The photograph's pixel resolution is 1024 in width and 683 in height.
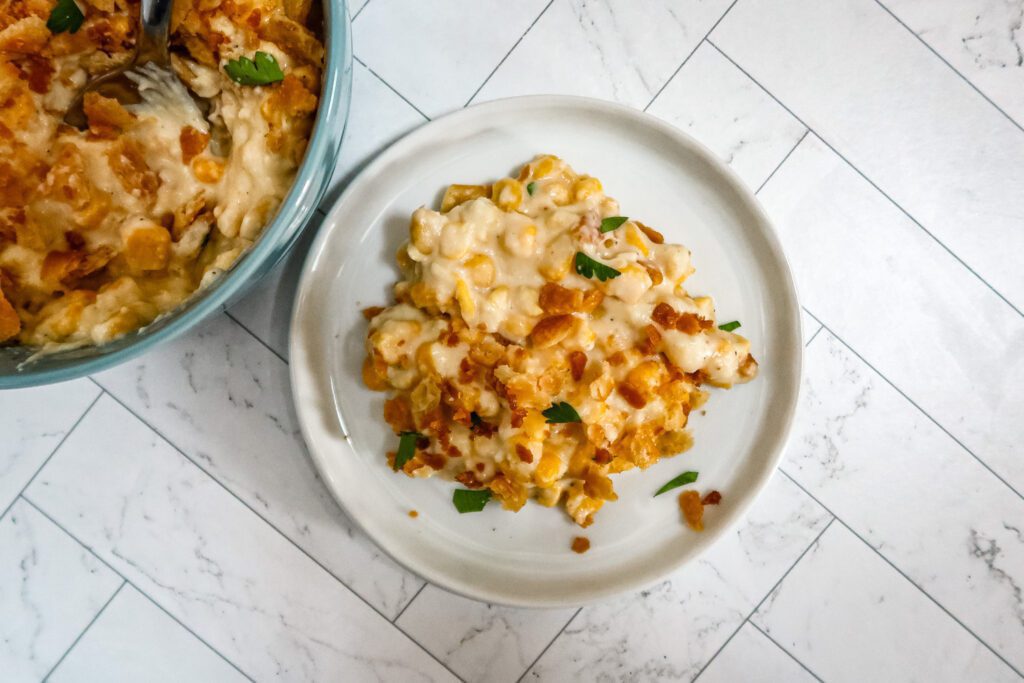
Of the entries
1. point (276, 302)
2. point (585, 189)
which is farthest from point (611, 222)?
point (276, 302)

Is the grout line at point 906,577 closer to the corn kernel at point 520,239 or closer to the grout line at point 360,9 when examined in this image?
the corn kernel at point 520,239

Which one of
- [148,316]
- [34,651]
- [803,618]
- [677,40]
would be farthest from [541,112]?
[34,651]

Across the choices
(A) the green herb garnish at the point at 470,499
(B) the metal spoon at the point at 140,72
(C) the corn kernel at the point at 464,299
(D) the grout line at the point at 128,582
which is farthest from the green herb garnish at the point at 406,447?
(B) the metal spoon at the point at 140,72

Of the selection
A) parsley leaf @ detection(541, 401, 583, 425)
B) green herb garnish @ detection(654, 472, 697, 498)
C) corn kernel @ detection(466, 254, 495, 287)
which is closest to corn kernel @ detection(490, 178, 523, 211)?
corn kernel @ detection(466, 254, 495, 287)

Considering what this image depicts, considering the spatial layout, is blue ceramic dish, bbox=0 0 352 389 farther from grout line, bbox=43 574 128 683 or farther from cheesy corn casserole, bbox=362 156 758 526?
grout line, bbox=43 574 128 683

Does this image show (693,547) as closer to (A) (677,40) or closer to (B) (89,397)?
(A) (677,40)

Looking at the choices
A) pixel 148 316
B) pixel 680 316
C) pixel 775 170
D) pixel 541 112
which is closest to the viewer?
pixel 148 316
